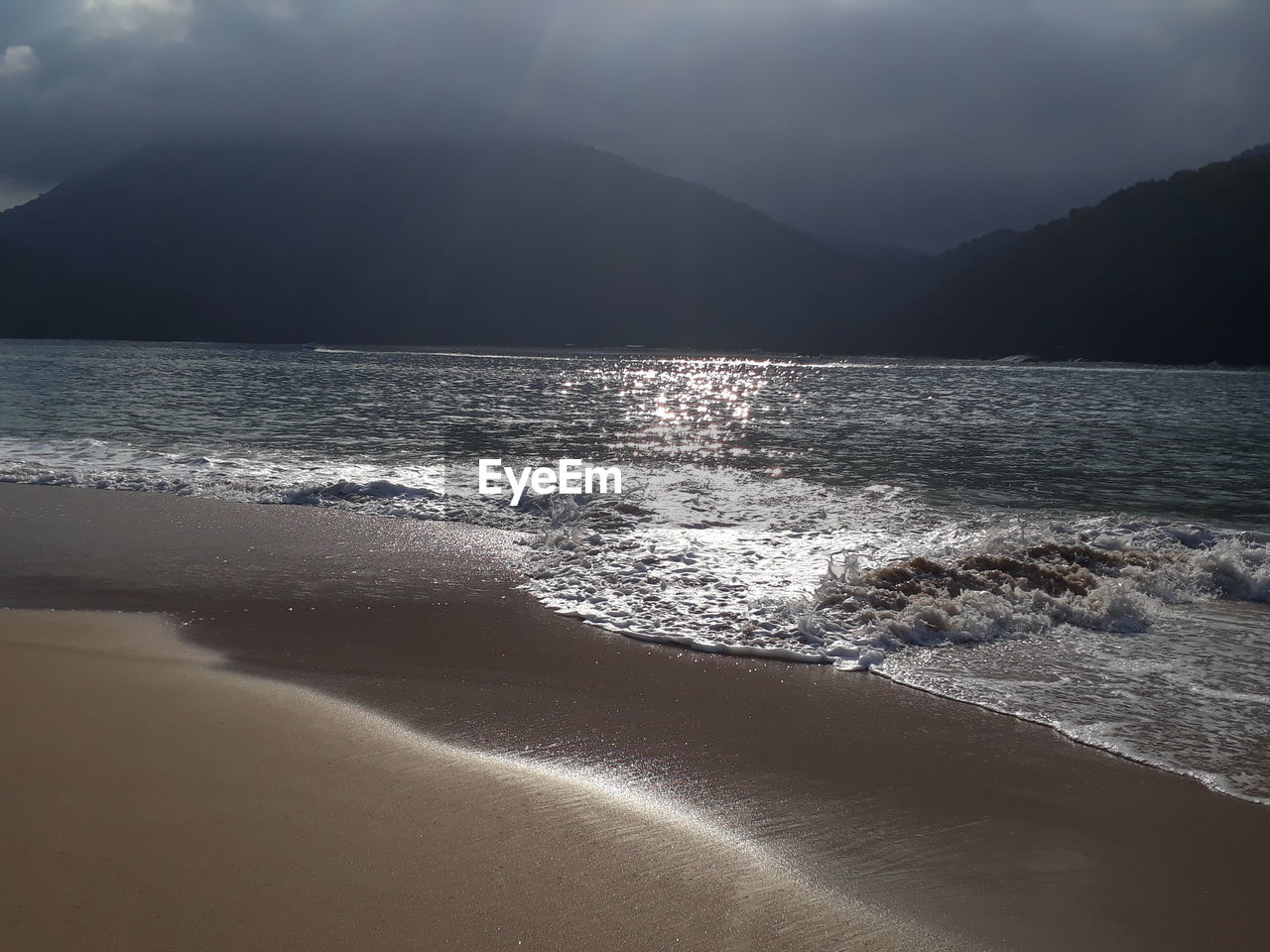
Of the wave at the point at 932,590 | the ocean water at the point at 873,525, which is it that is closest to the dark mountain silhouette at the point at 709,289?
the ocean water at the point at 873,525

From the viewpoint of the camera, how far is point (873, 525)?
10836 millimetres

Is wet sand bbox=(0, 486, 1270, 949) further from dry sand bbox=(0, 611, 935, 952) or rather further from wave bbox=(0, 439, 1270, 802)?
wave bbox=(0, 439, 1270, 802)

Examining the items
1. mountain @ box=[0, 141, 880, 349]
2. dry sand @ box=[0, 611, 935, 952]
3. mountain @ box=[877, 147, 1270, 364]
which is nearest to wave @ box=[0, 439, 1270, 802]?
dry sand @ box=[0, 611, 935, 952]

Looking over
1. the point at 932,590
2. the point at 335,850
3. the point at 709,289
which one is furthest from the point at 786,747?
the point at 709,289

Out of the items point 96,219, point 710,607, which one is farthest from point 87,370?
point 96,219

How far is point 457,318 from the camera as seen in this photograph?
17762cm

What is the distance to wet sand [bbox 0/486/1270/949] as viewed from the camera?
339 cm

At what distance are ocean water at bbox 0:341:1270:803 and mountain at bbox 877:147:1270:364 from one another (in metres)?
105

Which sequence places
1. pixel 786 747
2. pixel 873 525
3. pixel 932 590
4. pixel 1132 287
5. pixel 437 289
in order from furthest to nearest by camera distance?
pixel 437 289 < pixel 1132 287 < pixel 873 525 < pixel 932 590 < pixel 786 747

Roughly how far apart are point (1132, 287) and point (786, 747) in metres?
144

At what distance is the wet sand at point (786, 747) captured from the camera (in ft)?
11.1

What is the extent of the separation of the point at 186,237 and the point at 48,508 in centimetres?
20796

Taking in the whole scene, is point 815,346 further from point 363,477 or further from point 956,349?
point 363,477

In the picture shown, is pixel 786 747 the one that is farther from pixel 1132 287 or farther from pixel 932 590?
pixel 1132 287
